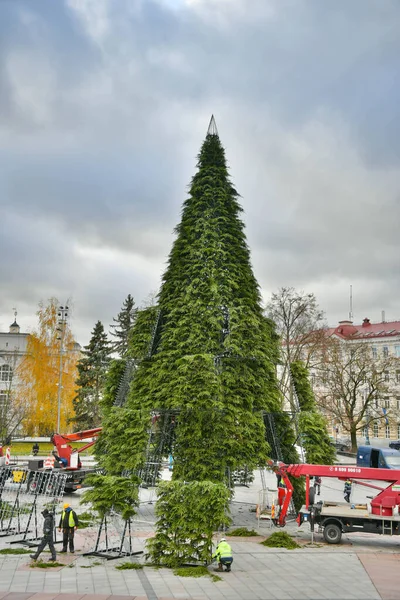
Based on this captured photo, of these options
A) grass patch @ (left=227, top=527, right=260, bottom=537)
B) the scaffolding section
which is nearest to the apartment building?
grass patch @ (left=227, top=527, right=260, bottom=537)

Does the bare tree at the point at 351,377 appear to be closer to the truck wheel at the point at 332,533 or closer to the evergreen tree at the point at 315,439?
the evergreen tree at the point at 315,439

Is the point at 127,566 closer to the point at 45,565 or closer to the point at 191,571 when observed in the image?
the point at 191,571

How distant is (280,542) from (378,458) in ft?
75.5

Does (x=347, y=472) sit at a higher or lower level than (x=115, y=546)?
higher

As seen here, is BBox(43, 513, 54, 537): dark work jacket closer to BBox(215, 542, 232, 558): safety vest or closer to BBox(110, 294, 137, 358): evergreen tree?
BBox(215, 542, 232, 558): safety vest

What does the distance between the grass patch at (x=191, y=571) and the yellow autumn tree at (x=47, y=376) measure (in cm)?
3941

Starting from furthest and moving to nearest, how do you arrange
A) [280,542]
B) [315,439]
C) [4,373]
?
[4,373], [315,439], [280,542]

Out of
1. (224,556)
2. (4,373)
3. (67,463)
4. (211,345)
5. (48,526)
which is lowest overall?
(224,556)

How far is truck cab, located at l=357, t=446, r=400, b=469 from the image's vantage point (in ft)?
120

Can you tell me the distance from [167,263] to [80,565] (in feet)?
34.0

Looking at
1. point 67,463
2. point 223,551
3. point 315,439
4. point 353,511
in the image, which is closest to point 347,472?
point 353,511

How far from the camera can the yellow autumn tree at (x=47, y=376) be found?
52.5 metres

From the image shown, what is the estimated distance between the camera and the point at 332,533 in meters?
17.6

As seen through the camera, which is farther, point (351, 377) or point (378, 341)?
point (378, 341)
